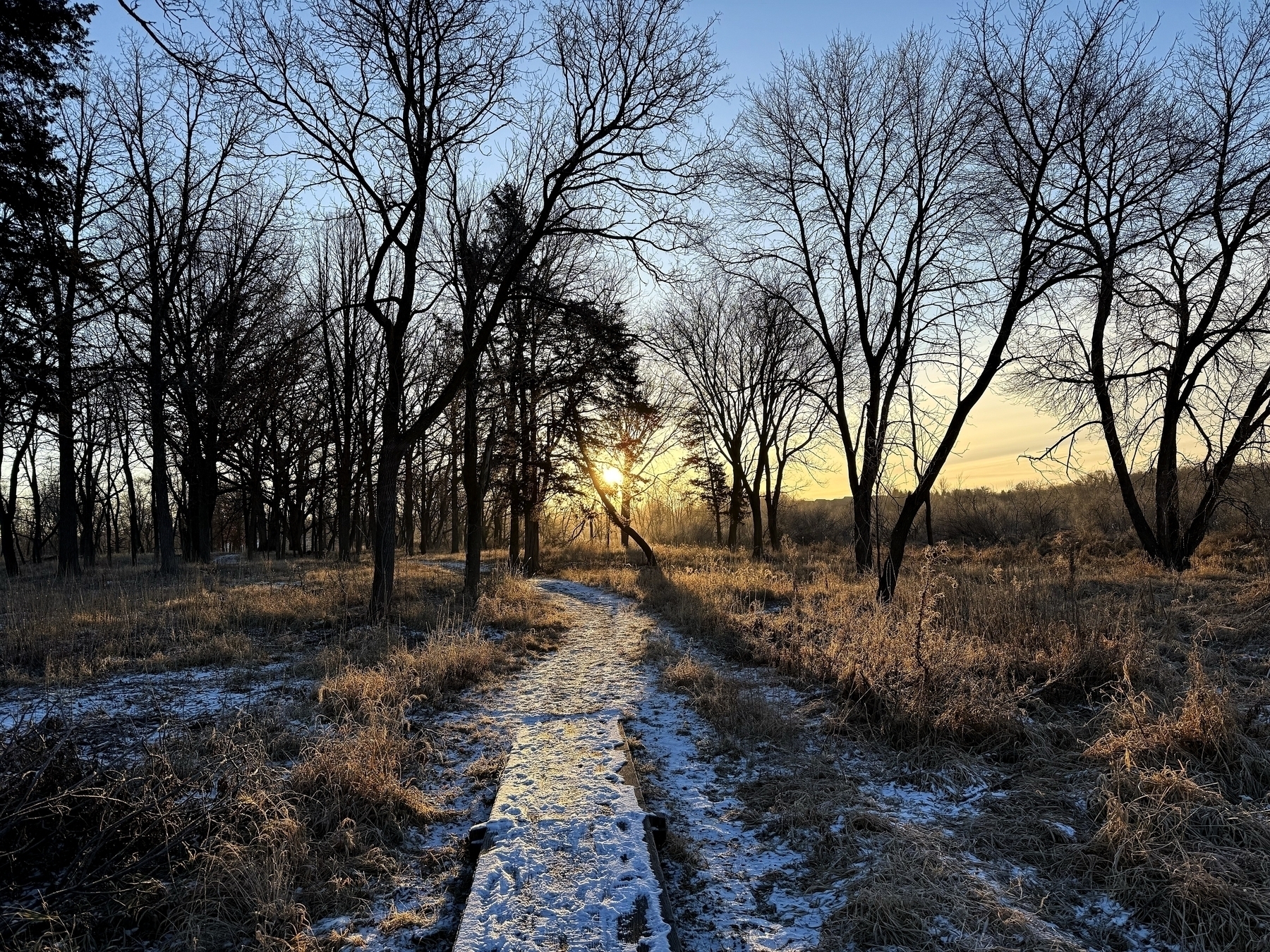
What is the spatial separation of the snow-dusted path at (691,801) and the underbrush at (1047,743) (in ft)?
0.75

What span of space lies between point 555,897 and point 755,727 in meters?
2.84

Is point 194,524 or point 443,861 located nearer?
point 443,861

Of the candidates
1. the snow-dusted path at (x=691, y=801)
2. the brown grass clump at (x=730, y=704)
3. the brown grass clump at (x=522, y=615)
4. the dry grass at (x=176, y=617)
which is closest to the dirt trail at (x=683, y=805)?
the snow-dusted path at (x=691, y=801)

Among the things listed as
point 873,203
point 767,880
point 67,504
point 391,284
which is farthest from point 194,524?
point 767,880

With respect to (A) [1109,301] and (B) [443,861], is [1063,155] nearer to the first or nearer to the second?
(A) [1109,301]

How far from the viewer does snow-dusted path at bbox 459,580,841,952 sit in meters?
3.18

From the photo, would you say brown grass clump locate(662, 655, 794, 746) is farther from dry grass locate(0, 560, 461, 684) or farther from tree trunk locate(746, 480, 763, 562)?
tree trunk locate(746, 480, 763, 562)

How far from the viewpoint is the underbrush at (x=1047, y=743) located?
2996 mm

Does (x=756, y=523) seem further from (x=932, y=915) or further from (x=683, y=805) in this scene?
(x=932, y=915)

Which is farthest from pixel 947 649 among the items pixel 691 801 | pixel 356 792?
pixel 356 792

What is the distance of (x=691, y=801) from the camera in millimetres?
4551

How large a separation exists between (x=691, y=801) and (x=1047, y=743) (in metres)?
2.63

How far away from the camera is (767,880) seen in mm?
3561

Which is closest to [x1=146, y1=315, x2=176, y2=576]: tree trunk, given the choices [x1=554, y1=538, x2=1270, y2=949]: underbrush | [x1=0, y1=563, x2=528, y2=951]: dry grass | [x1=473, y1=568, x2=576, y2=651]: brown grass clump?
[x1=473, y1=568, x2=576, y2=651]: brown grass clump
